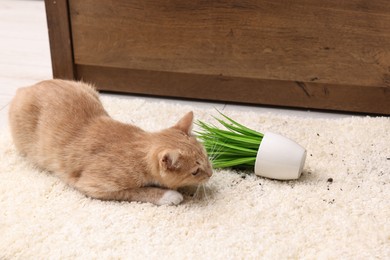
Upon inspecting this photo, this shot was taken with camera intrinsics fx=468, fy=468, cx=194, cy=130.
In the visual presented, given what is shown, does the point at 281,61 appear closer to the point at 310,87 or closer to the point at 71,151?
the point at 310,87

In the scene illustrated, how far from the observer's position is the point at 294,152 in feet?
4.48

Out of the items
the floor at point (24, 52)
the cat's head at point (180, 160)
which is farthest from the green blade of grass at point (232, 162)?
the floor at point (24, 52)

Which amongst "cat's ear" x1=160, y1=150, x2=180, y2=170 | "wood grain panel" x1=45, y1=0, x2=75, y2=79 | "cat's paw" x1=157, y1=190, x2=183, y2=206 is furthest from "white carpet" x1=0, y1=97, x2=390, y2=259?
"wood grain panel" x1=45, y1=0, x2=75, y2=79

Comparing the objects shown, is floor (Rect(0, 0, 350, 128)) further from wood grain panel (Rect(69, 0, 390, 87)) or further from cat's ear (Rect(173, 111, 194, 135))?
cat's ear (Rect(173, 111, 194, 135))

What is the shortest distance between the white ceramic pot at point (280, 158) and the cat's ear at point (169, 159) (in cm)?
28

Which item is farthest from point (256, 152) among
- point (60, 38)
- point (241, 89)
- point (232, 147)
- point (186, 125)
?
point (60, 38)

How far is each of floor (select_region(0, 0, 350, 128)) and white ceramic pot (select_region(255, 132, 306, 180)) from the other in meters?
0.56

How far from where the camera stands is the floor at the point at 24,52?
1962mm

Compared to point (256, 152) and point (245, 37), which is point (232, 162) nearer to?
point (256, 152)

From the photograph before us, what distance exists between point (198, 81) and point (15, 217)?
38.3 inches

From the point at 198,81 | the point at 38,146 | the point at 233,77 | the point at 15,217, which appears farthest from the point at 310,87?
the point at 15,217

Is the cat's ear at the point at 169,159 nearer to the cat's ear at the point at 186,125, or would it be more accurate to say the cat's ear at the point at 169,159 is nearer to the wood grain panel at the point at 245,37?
the cat's ear at the point at 186,125

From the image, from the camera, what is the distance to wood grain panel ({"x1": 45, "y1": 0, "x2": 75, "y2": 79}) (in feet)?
6.19

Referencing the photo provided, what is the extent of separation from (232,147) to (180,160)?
10.1 inches
